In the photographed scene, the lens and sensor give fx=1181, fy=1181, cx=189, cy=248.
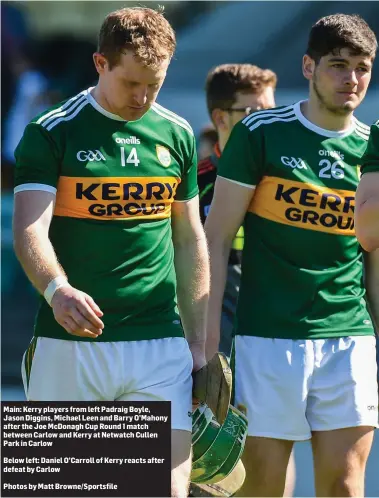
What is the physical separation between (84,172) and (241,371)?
1.05 meters

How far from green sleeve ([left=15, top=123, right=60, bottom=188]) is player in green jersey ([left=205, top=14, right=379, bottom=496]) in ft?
2.67

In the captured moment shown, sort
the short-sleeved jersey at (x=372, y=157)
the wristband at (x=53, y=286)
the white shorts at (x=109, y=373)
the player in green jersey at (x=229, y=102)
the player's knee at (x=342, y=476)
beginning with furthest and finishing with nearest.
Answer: the player in green jersey at (x=229, y=102) < the player's knee at (x=342, y=476) < the white shorts at (x=109, y=373) < the wristband at (x=53, y=286) < the short-sleeved jersey at (x=372, y=157)

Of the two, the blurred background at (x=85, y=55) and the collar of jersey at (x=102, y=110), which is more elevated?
the blurred background at (x=85, y=55)

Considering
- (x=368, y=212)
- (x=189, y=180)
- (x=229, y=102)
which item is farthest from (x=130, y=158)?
(x=229, y=102)

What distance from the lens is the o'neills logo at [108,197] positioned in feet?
12.3

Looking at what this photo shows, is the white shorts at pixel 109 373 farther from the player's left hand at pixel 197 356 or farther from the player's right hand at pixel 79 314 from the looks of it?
the player's right hand at pixel 79 314

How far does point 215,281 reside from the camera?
14.2 ft

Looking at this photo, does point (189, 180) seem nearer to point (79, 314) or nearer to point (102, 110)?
point (102, 110)

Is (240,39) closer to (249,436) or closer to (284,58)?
(284,58)

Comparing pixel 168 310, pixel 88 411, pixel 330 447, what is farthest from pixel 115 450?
pixel 330 447

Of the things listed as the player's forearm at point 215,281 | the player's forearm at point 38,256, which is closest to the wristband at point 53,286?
the player's forearm at point 38,256

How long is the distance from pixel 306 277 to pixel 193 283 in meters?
0.48

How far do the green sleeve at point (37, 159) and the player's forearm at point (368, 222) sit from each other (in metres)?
1.10
